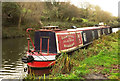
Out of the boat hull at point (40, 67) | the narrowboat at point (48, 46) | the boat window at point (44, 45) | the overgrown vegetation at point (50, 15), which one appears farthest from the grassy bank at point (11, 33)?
the boat hull at point (40, 67)

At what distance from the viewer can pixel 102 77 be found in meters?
5.61

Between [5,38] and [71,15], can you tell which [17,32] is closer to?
[5,38]

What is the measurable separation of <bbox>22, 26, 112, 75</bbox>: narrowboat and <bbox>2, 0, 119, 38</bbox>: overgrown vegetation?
15714 millimetres

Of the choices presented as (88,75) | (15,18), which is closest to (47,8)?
(15,18)

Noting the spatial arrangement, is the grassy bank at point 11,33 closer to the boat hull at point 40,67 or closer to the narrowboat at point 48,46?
the narrowboat at point 48,46

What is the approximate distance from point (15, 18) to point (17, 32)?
564 centimetres

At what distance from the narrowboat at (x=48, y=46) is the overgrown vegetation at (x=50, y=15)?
1571cm

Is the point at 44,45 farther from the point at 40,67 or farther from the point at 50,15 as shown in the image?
the point at 50,15

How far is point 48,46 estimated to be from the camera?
31.9ft

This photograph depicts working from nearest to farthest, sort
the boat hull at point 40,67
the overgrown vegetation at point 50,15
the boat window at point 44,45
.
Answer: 1. the boat hull at point 40,67
2. the boat window at point 44,45
3. the overgrown vegetation at point 50,15

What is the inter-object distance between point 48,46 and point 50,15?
32.6 metres

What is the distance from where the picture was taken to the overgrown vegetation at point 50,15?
102 feet

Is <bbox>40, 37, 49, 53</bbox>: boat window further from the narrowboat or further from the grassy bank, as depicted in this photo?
the grassy bank

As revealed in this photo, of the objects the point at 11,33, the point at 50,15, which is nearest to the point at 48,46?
the point at 11,33
